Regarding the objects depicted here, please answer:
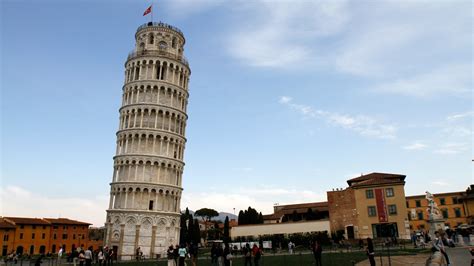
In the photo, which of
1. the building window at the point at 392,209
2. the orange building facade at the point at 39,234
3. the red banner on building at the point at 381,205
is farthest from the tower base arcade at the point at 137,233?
the building window at the point at 392,209

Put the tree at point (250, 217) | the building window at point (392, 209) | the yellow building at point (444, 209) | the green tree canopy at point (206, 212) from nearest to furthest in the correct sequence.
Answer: the building window at point (392, 209) → the yellow building at point (444, 209) → the tree at point (250, 217) → the green tree canopy at point (206, 212)

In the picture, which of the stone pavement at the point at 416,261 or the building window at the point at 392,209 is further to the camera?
the building window at the point at 392,209

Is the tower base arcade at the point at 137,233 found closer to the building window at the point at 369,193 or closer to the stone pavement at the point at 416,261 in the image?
the building window at the point at 369,193

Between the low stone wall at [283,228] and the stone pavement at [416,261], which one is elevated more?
the low stone wall at [283,228]

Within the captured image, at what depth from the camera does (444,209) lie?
245 ft

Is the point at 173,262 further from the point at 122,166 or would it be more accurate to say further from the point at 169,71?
the point at 169,71

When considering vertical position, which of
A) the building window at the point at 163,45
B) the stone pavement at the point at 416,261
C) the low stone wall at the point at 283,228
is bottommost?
the stone pavement at the point at 416,261

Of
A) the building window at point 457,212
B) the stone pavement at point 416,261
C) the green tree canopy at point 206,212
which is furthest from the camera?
the green tree canopy at point 206,212

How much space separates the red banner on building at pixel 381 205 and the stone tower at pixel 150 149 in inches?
1209

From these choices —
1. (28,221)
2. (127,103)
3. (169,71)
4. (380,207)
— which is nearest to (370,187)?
(380,207)

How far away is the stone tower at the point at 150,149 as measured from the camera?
49156mm

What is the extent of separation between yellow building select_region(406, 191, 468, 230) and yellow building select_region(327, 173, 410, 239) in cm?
2452

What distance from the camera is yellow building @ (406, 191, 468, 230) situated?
239 ft

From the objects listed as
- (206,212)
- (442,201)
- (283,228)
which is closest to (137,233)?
(283,228)
